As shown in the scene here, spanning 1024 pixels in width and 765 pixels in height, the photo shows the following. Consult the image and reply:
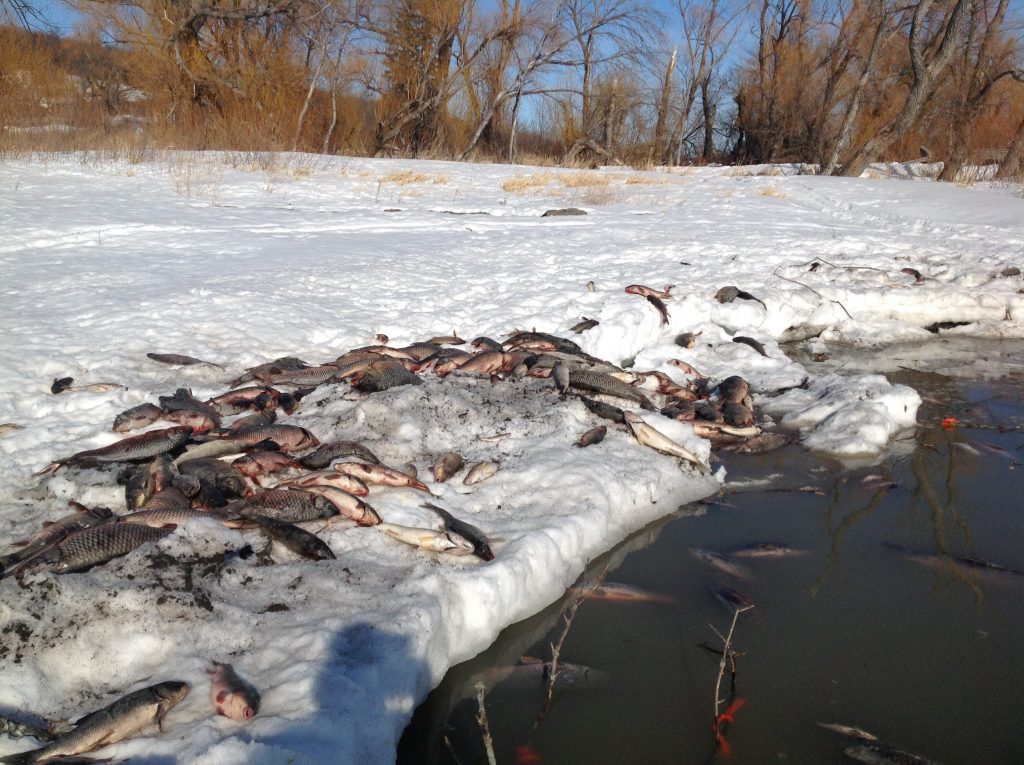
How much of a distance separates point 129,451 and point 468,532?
1.86 metres

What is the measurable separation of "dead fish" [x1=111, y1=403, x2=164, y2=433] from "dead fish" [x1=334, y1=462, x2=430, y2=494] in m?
1.26

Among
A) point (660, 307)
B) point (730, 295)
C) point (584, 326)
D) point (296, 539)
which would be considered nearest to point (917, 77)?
point (730, 295)

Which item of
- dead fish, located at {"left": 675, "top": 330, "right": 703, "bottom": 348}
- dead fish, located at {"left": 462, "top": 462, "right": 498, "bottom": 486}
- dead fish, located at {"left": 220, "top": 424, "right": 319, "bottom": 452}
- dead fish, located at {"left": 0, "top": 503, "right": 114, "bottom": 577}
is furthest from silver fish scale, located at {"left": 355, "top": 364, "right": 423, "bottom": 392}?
dead fish, located at {"left": 675, "top": 330, "right": 703, "bottom": 348}

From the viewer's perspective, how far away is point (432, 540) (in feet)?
11.3

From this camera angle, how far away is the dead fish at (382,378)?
16.1ft

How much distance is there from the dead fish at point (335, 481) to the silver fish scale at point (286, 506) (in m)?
0.17

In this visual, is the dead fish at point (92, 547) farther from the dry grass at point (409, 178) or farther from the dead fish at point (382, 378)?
the dry grass at point (409, 178)

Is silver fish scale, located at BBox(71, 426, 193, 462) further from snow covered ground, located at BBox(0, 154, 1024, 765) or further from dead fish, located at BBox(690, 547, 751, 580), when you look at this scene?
dead fish, located at BBox(690, 547, 751, 580)

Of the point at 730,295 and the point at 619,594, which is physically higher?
the point at 730,295

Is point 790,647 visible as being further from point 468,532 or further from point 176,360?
point 176,360

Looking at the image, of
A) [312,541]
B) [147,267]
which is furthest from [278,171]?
[312,541]

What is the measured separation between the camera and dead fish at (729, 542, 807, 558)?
3.84m

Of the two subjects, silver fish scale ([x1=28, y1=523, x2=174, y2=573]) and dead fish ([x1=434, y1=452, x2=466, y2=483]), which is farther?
dead fish ([x1=434, y1=452, x2=466, y2=483])

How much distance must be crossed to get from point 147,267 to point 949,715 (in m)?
7.36
